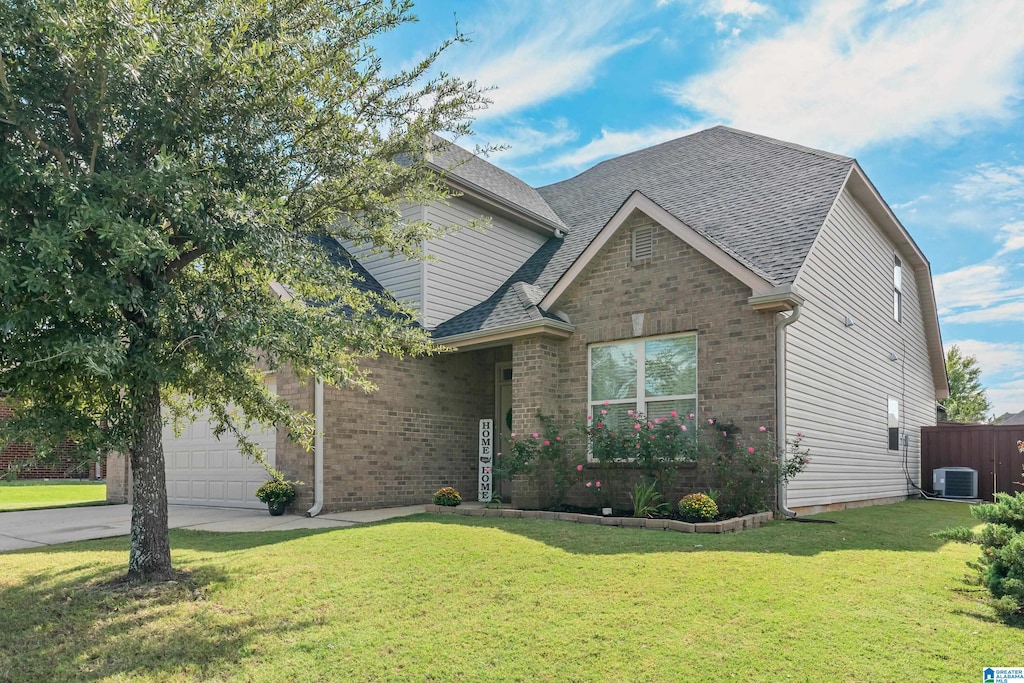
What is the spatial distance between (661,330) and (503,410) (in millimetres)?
4814

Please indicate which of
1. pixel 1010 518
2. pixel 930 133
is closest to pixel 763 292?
pixel 1010 518

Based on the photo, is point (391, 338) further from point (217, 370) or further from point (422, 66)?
point (422, 66)

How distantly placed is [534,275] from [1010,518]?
9865 millimetres

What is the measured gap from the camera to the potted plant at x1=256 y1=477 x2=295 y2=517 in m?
11.4

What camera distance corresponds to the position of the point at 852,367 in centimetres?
1280

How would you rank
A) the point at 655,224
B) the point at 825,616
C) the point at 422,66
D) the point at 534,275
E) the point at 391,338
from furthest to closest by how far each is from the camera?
1. the point at 534,275
2. the point at 655,224
3. the point at 422,66
4. the point at 391,338
5. the point at 825,616

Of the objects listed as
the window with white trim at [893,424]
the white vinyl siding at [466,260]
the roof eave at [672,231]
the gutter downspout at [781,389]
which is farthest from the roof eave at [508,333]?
the window with white trim at [893,424]

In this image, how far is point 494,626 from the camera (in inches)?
201

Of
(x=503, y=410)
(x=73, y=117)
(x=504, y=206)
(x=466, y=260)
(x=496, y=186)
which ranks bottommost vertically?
(x=503, y=410)

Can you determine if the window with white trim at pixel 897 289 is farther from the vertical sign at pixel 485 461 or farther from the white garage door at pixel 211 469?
the white garage door at pixel 211 469

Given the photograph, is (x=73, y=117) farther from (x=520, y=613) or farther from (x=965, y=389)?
(x=965, y=389)

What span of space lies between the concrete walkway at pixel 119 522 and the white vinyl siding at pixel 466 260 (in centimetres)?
410

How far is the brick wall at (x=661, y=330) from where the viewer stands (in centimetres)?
982

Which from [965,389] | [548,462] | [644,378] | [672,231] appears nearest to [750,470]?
[644,378]
